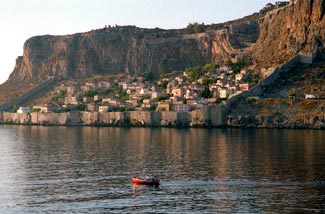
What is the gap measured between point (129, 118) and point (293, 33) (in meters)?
43.0

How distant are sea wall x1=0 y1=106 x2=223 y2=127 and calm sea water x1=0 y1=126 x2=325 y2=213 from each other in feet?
93.4

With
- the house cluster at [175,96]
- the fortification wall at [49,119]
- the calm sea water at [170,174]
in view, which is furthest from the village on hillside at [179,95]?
the calm sea water at [170,174]

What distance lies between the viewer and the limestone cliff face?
170500 mm

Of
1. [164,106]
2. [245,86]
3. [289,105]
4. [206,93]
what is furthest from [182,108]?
[289,105]

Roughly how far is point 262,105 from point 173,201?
8785 cm

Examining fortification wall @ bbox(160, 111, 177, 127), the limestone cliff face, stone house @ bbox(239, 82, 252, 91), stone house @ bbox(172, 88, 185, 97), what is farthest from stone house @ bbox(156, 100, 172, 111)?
the limestone cliff face

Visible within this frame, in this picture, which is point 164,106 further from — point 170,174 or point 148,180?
point 148,180

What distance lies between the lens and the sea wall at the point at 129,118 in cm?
15000

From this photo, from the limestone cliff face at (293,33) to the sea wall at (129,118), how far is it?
2848 cm

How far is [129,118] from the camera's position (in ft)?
541

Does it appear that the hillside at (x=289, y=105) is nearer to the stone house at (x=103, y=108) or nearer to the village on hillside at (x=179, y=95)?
the village on hillside at (x=179, y=95)

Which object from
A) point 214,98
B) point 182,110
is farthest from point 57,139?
point 214,98

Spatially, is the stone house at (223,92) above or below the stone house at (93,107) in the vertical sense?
above

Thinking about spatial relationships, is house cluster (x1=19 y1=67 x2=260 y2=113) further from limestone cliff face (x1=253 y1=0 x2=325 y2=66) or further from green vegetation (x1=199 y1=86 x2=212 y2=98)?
limestone cliff face (x1=253 y1=0 x2=325 y2=66)
